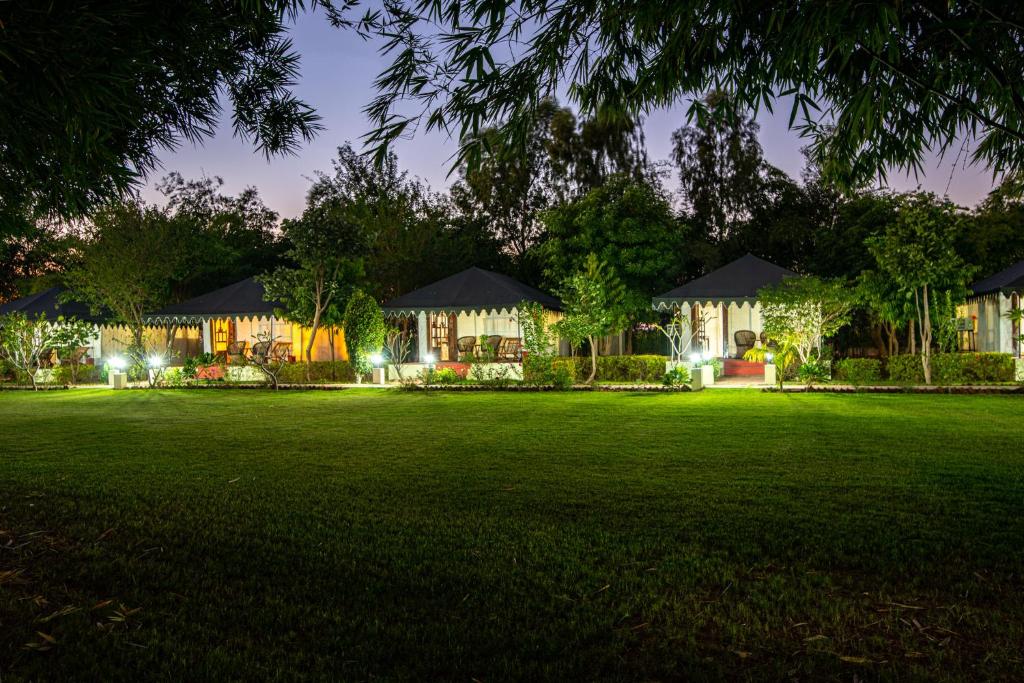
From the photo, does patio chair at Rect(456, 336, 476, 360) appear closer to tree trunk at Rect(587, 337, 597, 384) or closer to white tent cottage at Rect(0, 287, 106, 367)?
tree trunk at Rect(587, 337, 597, 384)

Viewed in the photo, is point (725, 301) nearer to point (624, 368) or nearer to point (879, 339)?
point (624, 368)

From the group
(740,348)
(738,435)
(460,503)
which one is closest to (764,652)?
(460,503)

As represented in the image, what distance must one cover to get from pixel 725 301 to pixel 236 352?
16303 millimetres

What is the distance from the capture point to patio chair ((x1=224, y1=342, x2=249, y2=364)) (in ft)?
69.8

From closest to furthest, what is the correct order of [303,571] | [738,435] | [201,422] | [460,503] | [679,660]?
1. [679,660]
2. [303,571]
3. [460,503]
4. [738,435]
5. [201,422]

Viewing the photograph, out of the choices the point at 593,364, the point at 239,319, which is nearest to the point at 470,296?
the point at 593,364

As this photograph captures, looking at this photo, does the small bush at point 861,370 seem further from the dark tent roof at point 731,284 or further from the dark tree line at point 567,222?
the dark tree line at point 567,222

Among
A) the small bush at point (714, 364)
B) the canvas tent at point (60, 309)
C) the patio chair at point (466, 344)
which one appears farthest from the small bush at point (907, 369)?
the canvas tent at point (60, 309)

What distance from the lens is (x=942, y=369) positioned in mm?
16078

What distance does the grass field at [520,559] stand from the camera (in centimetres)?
278

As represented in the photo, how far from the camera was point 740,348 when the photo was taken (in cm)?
2514

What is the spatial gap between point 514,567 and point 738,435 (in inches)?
223

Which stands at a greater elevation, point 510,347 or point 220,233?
point 220,233

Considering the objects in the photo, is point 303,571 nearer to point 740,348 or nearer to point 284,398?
point 284,398
